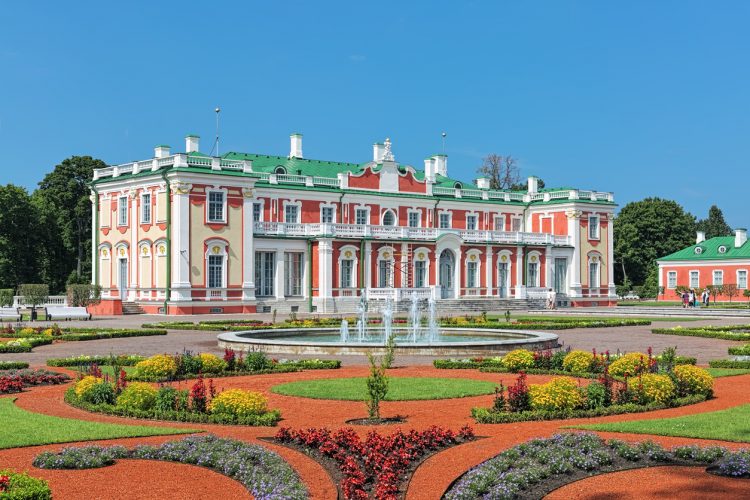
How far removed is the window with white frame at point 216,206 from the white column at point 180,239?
1597mm

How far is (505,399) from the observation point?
1418 cm

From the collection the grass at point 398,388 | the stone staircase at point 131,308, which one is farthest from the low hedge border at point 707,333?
the stone staircase at point 131,308

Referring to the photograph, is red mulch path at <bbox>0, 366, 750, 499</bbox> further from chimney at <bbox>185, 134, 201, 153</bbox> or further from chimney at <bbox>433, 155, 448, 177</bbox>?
chimney at <bbox>433, 155, 448, 177</bbox>

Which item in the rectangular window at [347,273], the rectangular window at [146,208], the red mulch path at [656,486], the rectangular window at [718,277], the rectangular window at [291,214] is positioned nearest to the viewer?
the red mulch path at [656,486]

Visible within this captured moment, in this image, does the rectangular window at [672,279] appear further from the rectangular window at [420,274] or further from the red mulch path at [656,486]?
the red mulch path at [656,486]

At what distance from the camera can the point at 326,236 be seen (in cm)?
5306

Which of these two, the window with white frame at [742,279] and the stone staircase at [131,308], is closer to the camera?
the stone staircase at [131,308]

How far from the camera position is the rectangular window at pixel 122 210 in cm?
5218

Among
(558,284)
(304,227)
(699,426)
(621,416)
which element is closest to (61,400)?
(621,416)

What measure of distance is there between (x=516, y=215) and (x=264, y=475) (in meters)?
60.0

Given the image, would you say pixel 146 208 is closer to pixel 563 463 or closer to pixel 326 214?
pixel 326 214

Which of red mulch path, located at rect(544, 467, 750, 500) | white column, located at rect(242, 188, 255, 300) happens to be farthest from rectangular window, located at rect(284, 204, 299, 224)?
red mulch path, located at rect(544, 467, 750, 500)

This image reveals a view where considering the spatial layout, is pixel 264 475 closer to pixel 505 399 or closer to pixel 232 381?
pixel 505 399

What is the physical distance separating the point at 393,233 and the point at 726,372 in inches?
1498
